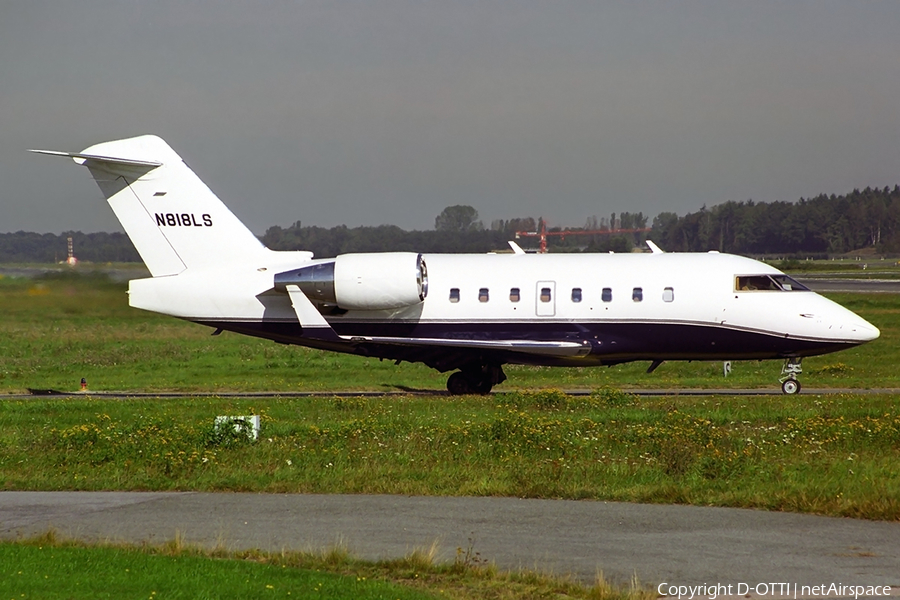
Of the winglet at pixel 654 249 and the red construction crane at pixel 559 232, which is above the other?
the red construction crane at pixel 559 232

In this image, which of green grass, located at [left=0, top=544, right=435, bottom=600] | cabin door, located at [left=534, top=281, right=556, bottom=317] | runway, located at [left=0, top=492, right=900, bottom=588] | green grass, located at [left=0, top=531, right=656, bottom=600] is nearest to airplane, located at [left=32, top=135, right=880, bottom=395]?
cabin door, located at [left=534, top=281, right=556, bottom=317]

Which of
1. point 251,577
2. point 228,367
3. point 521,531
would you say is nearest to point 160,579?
point 251,577

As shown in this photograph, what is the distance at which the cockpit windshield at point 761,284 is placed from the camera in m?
25.1

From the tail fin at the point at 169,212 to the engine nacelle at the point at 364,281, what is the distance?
2176mm

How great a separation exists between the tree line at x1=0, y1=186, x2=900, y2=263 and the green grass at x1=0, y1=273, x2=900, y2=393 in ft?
7.00

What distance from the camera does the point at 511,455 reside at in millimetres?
16031

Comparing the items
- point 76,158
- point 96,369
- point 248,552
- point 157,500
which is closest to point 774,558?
point 248,552

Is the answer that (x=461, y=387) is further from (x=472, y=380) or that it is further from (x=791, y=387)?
(x=791, y=387)

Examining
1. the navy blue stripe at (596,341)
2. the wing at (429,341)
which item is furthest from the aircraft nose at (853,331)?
the wing at (429,341)

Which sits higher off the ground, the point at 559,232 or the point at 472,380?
the point at 559,232

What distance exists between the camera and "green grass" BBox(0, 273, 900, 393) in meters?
29.9

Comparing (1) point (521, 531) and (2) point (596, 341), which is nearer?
(1) point (521, 531)

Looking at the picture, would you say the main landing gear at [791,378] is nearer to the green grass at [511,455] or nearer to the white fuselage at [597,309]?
the white fuselage at [597,309]

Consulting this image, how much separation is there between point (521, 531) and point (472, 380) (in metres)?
14.5
